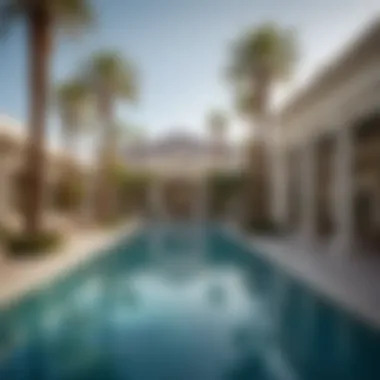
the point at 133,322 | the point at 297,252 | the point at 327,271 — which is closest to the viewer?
the point at 133,322

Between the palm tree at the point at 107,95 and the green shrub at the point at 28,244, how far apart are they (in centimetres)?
647

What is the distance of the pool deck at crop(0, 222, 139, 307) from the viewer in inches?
346

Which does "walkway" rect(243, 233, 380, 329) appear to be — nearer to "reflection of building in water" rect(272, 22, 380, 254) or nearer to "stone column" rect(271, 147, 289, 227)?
"reflection of building in water" rect(272, 22, 380, 254)

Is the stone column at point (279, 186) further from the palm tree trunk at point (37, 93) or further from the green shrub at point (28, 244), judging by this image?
the palm tree trunk at point (37, 93)

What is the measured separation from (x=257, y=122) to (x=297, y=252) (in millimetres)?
6753

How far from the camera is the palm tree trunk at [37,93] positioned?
12211 millimetres

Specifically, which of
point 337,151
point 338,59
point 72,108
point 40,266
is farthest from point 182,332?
point 72,108

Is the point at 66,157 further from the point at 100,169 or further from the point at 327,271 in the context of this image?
the point at 327,271

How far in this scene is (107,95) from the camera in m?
19.3

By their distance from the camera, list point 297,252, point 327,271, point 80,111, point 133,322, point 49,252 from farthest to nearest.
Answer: point 80,111 < point 297,252 < point 49,252 < point 327,271 < point 133,322

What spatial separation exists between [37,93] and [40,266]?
4355 millimetres

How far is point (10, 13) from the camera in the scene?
11578 mm

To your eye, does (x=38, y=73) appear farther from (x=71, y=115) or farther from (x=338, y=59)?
→ (x=338, y=59)

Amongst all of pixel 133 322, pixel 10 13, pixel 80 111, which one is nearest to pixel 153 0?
pixel 10 13
